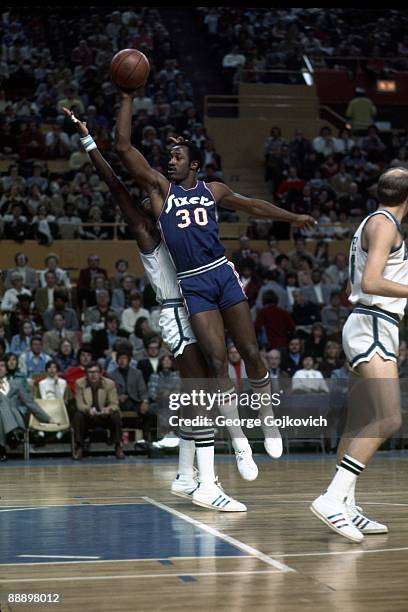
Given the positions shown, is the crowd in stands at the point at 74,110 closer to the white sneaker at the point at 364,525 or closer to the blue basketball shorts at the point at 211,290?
the blue basketball shorts at the point at 211,290

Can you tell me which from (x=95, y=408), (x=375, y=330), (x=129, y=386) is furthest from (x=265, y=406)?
(x=129, y=386)

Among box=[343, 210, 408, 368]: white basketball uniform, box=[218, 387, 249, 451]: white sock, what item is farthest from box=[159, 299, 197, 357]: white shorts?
box=[343, 210, 408, 368]: white basketball uniform

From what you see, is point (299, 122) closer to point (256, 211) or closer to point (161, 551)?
point (256, 211)

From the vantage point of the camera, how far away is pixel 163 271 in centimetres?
796

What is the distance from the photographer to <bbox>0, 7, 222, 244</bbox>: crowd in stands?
18.8 m

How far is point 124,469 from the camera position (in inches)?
464

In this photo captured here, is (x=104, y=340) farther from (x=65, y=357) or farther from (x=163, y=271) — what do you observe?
(x=163, y=271)

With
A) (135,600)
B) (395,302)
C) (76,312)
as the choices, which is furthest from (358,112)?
(135,600)

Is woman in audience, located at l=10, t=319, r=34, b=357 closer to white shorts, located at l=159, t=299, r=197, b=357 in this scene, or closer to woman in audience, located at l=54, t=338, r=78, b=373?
woman in audience, located at l=54, t=338, r=78, b=373

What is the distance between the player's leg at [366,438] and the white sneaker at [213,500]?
4.76ft

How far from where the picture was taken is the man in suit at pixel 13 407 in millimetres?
13242

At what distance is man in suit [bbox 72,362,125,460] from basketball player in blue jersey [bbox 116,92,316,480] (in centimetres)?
592

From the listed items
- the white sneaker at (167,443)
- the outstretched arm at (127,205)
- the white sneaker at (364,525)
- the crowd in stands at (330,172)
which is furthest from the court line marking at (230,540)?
the crowd in stands at (330,172)

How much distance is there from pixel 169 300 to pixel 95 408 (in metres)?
5.96
